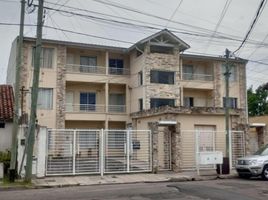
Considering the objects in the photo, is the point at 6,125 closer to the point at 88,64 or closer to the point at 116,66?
the point at 88,64

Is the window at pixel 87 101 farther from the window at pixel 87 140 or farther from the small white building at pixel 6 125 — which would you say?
the window at pixel 87 140

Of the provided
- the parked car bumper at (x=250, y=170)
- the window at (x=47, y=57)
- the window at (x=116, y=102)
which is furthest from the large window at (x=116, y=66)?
the parked car bumper at (x=250, y=170)

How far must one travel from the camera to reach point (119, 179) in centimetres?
1869

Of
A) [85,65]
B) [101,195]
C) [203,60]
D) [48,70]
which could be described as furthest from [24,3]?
[203,60]

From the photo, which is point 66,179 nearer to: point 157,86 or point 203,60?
point 157,86

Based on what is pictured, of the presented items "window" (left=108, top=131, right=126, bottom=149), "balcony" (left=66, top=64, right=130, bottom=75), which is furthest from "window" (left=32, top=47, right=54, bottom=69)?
"window" (left=108, top=131, right=126, bottom=149)

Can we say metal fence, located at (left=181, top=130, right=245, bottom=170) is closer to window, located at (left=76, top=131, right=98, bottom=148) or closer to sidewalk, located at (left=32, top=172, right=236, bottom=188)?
sidewalk, located at (left=32, top=172, right=236, bottom=188)

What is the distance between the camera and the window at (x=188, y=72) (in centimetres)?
4075

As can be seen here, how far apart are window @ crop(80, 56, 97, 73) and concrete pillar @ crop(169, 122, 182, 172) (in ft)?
57.7

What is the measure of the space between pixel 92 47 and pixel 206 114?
1629 cm

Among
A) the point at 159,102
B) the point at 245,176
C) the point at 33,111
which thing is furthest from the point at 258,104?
the point at 33,111

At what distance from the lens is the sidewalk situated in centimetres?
1722

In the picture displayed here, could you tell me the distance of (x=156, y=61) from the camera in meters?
37.5

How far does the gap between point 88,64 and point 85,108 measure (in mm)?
4346
